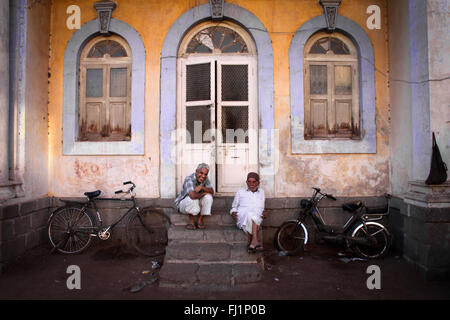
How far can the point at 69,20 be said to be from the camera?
19.3 ft

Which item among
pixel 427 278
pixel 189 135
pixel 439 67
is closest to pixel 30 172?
pixel 189 135

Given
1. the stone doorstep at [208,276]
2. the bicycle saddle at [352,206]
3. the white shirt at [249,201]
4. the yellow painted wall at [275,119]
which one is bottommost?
the stone doorstep at [208,276]

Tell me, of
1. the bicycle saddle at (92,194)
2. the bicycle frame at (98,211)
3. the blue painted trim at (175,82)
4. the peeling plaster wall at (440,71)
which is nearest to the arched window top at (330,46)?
the blue painted trim at (175,82)

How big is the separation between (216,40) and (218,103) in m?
1.31

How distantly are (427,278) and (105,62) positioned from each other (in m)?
6.80

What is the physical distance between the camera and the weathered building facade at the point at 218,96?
18.5ft

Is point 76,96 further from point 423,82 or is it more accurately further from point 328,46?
point 423,82

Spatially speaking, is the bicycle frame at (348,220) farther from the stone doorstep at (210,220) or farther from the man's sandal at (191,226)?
the man's sandal at (191,226)

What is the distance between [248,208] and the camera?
15.6 ft

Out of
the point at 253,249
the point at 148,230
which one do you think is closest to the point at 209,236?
the point at 253,249

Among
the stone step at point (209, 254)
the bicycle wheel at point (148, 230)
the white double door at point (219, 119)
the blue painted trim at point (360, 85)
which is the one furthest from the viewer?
the white double door at point (219, 119)

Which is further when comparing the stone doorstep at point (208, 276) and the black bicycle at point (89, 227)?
the black bicycle at point (89, 227)

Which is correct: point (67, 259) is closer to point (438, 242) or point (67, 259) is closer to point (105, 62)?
point (105, 62)
